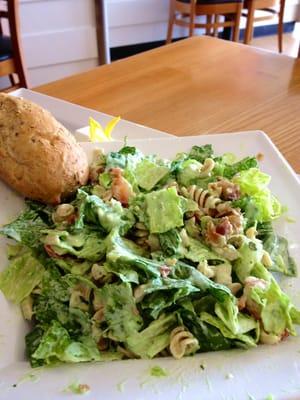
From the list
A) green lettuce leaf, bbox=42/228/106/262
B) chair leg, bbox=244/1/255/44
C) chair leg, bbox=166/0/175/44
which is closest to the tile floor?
chair leg, bbox=244/1/255/44

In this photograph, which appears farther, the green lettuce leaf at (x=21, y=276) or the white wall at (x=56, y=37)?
the white wall at (x=56, y=37)

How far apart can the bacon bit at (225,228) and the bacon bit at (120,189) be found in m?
0.14

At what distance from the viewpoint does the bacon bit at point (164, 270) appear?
0.55 metres

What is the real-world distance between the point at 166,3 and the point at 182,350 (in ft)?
11.8

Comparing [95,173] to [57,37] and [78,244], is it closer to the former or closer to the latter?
[78,244]

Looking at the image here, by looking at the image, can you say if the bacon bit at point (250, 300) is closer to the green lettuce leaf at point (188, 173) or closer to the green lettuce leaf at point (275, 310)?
the green lettuce leaf at point (275, 310)

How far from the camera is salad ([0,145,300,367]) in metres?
0.53

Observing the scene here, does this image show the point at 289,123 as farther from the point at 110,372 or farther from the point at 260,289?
the point at 110,372

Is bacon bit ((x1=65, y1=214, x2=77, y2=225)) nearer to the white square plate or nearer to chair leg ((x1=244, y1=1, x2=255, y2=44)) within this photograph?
the white square plate

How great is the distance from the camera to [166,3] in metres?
3.68

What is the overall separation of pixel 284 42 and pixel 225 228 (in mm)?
4317

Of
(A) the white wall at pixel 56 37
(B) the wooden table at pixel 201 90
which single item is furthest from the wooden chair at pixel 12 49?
(B) the wooden table at pixel 201 90

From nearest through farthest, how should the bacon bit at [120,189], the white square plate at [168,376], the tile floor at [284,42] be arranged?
the white square plate at [168,376] → the bacon bit at [120,189] → the tile floor at [284,42]

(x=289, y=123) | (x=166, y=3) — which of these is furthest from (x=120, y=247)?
(x=166, y=3)
